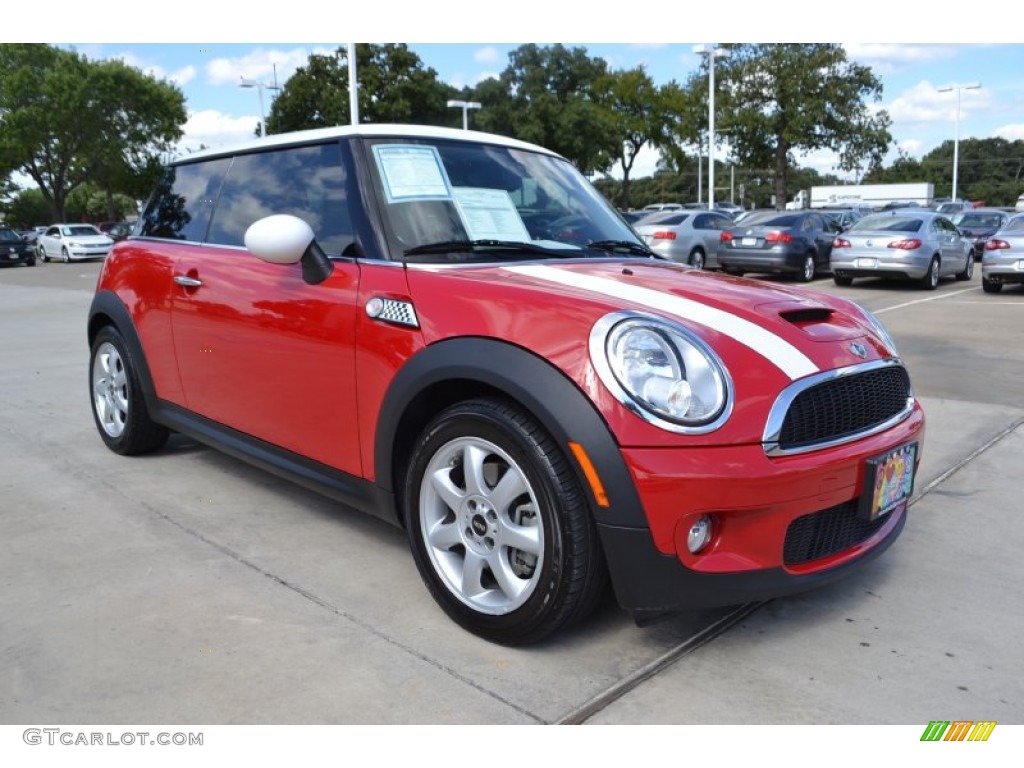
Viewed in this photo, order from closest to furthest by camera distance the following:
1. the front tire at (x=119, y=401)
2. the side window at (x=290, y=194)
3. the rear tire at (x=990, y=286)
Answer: the side window at (x=290, y=194)
the front tire at (x=119, y=401)
the rear tire at (x=990, y=286)

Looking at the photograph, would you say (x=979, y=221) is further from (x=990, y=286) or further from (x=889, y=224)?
(x=990, y=286)

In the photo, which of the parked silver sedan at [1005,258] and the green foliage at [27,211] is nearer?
the parked silver sedan at [1005,258]

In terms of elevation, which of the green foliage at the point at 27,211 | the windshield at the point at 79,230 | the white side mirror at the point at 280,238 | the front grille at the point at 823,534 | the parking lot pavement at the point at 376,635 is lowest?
the parking lot pavement at the point at 376,635

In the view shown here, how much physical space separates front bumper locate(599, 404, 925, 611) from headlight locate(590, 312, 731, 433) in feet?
0.33

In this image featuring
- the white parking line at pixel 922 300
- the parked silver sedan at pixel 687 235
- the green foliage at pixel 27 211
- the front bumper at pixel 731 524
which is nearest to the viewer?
the front bumper at pixel 731 524

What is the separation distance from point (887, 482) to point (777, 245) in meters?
13.9

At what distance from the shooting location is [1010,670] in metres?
2.47

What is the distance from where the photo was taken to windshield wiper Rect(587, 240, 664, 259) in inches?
135

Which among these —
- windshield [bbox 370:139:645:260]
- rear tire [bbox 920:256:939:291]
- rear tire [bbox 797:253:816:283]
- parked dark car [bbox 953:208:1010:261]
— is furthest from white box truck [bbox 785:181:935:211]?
windshield [bbox 370:139:645:260]

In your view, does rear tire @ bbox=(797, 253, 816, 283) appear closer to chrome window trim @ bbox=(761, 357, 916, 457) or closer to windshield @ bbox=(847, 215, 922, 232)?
windshield @ bbox=(847, 215, 922, 232)

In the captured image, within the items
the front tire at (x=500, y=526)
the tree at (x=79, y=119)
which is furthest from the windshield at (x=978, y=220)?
the tree at (x=79, y=119)

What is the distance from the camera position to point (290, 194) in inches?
133

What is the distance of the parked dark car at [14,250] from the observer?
2877 cm

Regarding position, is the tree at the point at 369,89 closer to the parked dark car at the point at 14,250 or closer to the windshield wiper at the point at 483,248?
the parked dark car at the point at 14,250
